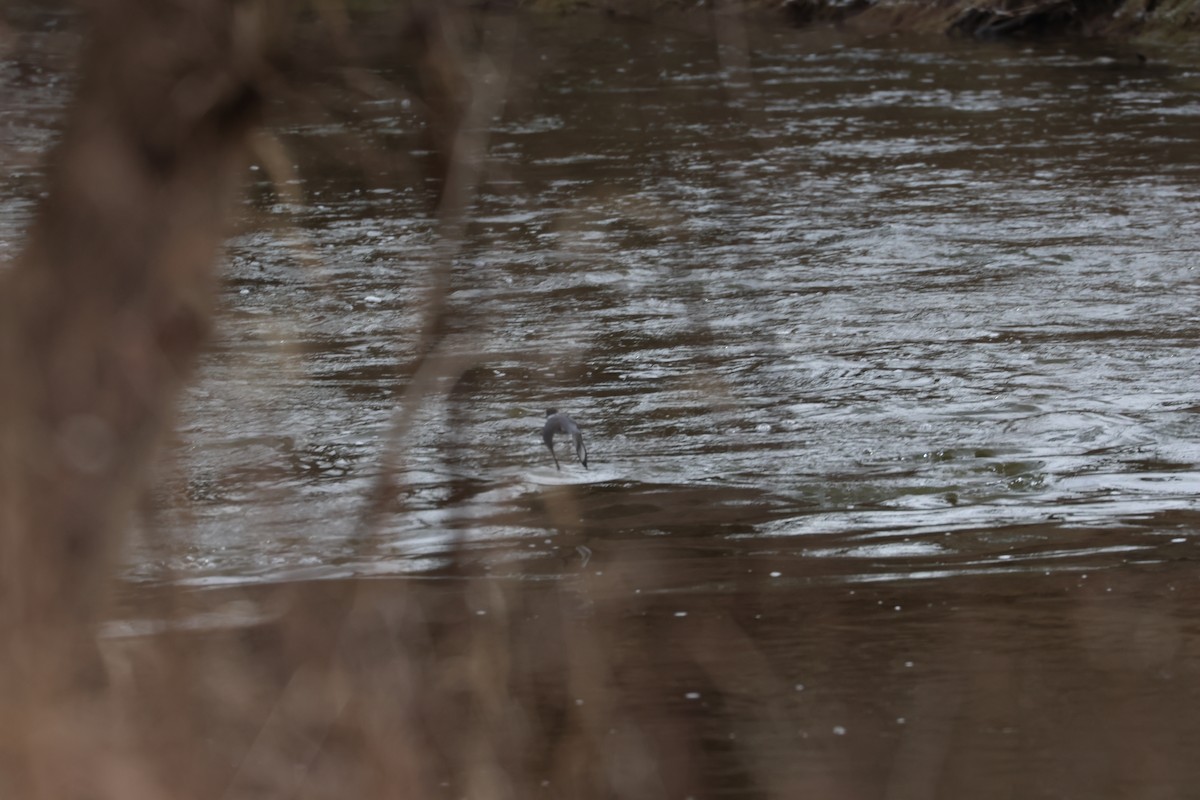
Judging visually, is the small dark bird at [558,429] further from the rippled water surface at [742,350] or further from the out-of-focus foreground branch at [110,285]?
the out-of-focus foreground branch at [110,285]

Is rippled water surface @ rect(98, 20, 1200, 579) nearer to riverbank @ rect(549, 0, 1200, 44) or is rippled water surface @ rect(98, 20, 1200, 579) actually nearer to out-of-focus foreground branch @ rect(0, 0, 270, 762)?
out-of-focus foreground branch @ rect(0, 0, 270, 762)

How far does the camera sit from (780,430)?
8438 mm

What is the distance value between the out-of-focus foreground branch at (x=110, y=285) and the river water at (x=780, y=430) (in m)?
0.17

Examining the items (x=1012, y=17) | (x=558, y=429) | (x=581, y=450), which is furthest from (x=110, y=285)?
(x=1012, y=17)

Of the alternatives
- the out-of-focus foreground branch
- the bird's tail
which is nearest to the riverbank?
the bird's tail

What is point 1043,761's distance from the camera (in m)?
4.89

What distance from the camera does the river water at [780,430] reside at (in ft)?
16.3

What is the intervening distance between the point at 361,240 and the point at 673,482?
19.6 ft

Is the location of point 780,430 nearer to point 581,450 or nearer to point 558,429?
point 581,450

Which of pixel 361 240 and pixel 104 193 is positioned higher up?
pixel 104 193

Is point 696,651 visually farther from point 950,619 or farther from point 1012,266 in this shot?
point 1012,266

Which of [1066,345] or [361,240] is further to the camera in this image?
[361,240]

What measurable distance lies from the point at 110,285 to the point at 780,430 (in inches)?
231

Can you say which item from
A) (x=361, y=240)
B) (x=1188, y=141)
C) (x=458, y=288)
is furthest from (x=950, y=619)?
(x=1188, y=141)
